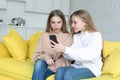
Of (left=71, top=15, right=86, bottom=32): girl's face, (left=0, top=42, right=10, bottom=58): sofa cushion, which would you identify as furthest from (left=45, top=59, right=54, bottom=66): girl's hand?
(left=0, top=42, right=10, bottom=58): sofa cushion

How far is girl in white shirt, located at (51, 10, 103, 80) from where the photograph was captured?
6.38ft

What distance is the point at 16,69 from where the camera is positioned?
2438mm

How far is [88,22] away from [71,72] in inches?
19.2

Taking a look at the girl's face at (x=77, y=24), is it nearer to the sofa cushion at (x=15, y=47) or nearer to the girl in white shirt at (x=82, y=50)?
the girl in white shirt at (x=82, y=50)

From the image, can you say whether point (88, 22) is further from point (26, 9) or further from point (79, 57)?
point (26, 9)

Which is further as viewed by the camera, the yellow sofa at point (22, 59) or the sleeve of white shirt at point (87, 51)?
the yellow sofa at point (22, 59)

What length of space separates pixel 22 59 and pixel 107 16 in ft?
7.08

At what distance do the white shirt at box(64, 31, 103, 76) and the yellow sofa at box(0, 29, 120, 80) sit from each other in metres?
0.10

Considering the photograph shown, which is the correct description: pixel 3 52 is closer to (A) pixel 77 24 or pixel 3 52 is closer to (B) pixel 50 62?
(B) pixel 50 62

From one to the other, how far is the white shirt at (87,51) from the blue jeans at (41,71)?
24 cm

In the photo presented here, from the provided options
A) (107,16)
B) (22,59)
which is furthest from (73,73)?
(107,16)

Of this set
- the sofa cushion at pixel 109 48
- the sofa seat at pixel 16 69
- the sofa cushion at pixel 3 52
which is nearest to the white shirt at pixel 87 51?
the sofa cushion at pixel 109 48

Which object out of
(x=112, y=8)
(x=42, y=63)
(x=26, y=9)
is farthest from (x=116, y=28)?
(x=42, y=63)

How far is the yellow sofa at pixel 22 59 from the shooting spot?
2096 millimetres
